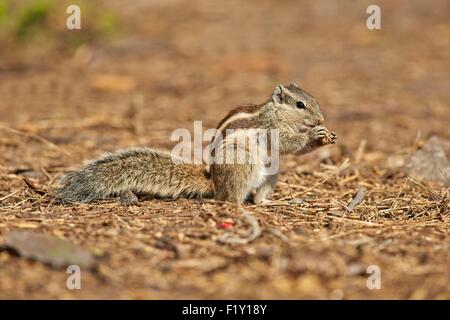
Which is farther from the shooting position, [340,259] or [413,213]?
[413,213]

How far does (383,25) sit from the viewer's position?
13031 mm

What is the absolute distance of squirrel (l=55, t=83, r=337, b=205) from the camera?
475cm

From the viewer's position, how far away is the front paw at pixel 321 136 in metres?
5.16

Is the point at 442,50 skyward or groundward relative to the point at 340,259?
skyward

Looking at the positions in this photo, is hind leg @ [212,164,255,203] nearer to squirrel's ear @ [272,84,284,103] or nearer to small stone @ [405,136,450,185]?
squirrel's ear @ [272,84,284,103]

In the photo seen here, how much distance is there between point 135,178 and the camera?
15.8 ft

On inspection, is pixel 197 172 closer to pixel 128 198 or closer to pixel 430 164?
pixel 128 198

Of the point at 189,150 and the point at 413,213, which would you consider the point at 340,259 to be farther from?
the point at 189,150

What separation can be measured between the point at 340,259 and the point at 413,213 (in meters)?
1.24

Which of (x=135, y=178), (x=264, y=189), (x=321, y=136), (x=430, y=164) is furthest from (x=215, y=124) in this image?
(x=135, y=178)

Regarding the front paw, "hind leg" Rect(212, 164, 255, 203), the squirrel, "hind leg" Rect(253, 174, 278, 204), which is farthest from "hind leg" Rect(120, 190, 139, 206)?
the front paw

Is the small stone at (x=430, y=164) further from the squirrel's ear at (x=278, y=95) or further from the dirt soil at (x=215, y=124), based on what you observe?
the squirrel's ear at (x=278, y=95)
